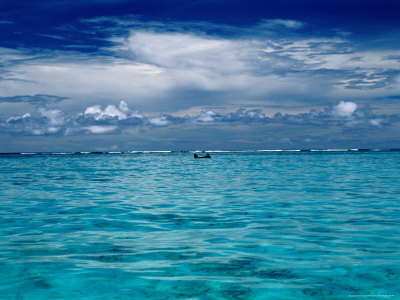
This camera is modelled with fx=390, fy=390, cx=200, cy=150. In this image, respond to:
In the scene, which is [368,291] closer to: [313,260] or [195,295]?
[313,260]

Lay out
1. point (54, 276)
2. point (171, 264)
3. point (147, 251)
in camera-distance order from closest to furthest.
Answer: point (54, 276) < point (171, 264) < point (147, 251)

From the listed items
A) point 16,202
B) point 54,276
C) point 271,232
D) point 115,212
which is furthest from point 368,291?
point 16,202

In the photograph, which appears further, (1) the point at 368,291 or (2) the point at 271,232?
(2) the point at 271,232

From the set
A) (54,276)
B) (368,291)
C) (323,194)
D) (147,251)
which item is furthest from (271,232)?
(323,194)

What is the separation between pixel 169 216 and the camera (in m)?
13.2

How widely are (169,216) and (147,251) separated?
470cm

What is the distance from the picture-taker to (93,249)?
8758mm

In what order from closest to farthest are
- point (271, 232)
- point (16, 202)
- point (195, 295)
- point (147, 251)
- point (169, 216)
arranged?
point (195, 295), point (147, 251), point (271, 232), point (169, 216), point (16, 202)

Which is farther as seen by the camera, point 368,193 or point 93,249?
point 368,193

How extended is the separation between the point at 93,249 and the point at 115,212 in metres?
5.52

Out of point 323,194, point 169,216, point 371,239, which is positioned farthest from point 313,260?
point 323,194

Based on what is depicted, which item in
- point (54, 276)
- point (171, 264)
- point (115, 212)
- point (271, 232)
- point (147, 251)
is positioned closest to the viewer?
point (54, 276)

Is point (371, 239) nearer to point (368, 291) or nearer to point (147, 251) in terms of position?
point (368, 291)

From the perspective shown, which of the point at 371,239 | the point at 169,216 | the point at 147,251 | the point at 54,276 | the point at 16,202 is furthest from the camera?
the point at 16,202
